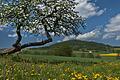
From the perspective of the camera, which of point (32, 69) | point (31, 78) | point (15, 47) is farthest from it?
point (15, 47)

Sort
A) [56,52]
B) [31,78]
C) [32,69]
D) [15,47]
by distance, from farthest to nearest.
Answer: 1. [56,52]
2. [15,47]
3. [32,69]
4. [31,78]

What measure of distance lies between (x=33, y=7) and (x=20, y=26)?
269 cm

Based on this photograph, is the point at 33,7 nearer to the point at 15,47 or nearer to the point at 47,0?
the point at 47,0

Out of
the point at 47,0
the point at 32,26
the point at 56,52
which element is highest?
the point at 47,0

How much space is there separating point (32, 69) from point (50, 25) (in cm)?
3133

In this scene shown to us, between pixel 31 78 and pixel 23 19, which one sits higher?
pixel 23 19

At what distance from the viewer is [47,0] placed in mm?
44562

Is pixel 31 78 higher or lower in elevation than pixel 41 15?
lower

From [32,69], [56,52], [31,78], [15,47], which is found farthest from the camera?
[56,52]

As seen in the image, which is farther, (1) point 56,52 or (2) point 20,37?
(1) point 56,52

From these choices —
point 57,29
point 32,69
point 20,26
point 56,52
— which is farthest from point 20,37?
point 32,69

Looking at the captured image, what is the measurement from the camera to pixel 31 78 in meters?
11.0

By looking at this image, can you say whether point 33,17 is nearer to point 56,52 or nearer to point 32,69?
point 56,52

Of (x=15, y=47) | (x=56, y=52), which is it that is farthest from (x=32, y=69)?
(x=56, y=52)
